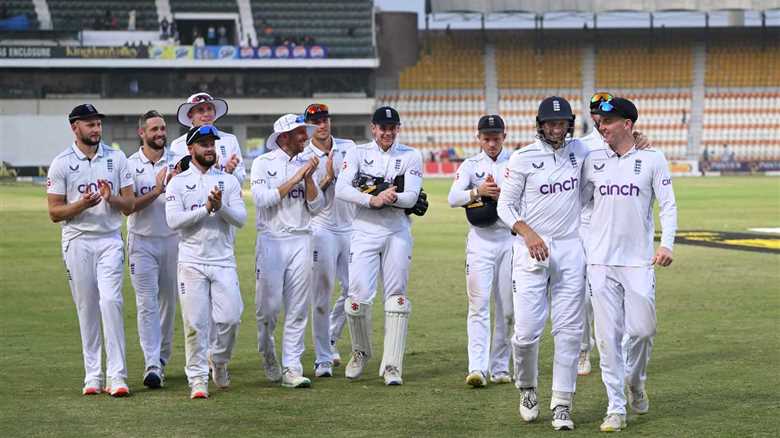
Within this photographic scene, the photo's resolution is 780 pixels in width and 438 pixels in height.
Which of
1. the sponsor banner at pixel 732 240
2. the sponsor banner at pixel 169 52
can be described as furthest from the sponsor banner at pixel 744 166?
the sponsor banner at pixel 732 240

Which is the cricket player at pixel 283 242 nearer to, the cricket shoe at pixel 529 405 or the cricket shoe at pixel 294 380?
the cricket shoe at pixel 294 380

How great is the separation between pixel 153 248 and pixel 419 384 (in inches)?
104

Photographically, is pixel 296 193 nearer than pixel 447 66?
Yes

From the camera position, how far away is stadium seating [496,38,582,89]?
68062 millimetres

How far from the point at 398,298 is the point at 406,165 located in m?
1.19

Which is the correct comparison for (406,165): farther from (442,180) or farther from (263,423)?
(442,180)

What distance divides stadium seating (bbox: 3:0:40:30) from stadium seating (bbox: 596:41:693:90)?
1142 inches

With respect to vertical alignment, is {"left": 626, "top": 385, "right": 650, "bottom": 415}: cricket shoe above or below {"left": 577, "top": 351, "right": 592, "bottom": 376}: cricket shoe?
above

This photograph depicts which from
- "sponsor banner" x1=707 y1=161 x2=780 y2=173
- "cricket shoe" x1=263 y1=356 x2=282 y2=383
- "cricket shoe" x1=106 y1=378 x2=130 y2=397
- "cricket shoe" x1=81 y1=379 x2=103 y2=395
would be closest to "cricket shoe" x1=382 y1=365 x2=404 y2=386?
"cricket shoe" x1=263 y1=356 x2=282 y2=383

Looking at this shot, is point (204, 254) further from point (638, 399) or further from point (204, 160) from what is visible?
point (638, 399)

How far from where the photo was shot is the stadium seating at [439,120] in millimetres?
66250

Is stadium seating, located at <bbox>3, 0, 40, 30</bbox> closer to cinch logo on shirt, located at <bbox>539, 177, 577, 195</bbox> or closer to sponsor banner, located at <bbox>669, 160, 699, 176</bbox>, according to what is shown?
sponsor banner, located at <bbox>669, 160, 699, 176</bbox>

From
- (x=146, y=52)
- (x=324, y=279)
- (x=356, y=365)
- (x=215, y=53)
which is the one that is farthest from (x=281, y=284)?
(x=146, y=52)

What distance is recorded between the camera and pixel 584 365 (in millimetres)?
11453
